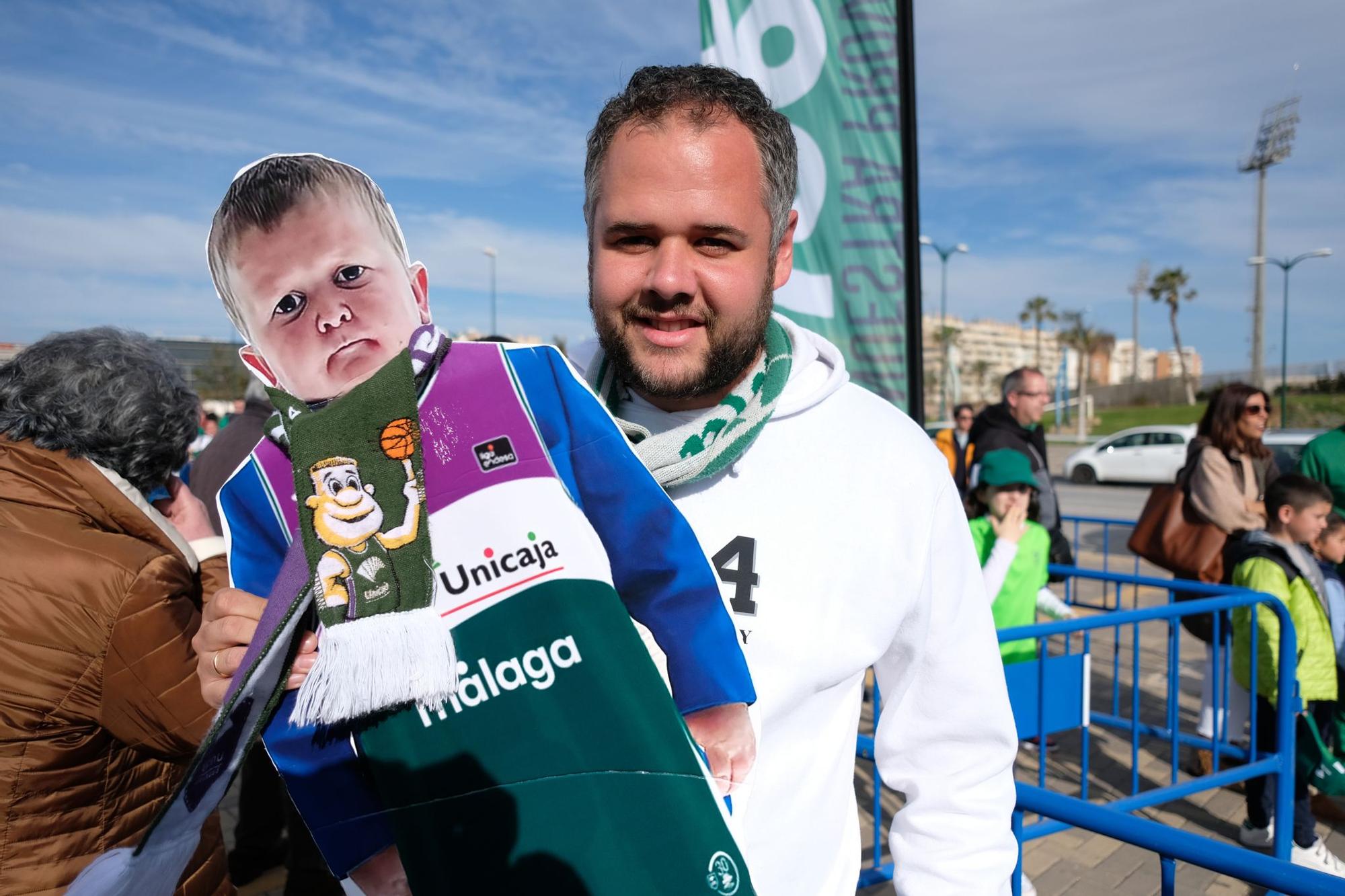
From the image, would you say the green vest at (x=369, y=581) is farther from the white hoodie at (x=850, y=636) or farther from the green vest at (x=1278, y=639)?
the green vest at (x=1278, y=639)

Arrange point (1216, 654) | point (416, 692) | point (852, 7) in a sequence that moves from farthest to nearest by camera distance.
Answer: point (1216, 654)
point (852, 7)
point (416, 692)

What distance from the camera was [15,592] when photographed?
1656 mm

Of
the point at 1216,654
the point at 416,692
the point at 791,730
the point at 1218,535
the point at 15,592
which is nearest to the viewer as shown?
the point at 416,692

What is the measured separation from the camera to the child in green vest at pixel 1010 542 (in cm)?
425

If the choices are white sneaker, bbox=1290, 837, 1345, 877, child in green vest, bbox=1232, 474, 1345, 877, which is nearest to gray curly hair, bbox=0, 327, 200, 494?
child in green vest, bbox=1232, 474, 1345, 877

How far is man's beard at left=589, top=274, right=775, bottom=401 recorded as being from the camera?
116cm

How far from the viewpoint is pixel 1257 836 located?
3994 millimetres

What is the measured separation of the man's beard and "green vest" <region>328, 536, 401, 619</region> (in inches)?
17.2

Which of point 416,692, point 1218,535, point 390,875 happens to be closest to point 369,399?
point 416,692

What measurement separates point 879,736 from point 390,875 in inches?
31.9

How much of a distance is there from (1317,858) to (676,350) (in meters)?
4.34

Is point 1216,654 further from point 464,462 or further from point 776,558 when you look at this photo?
point 464,462

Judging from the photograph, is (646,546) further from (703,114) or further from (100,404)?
(100,404)

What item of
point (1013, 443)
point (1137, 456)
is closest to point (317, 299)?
point (1013, 443)
